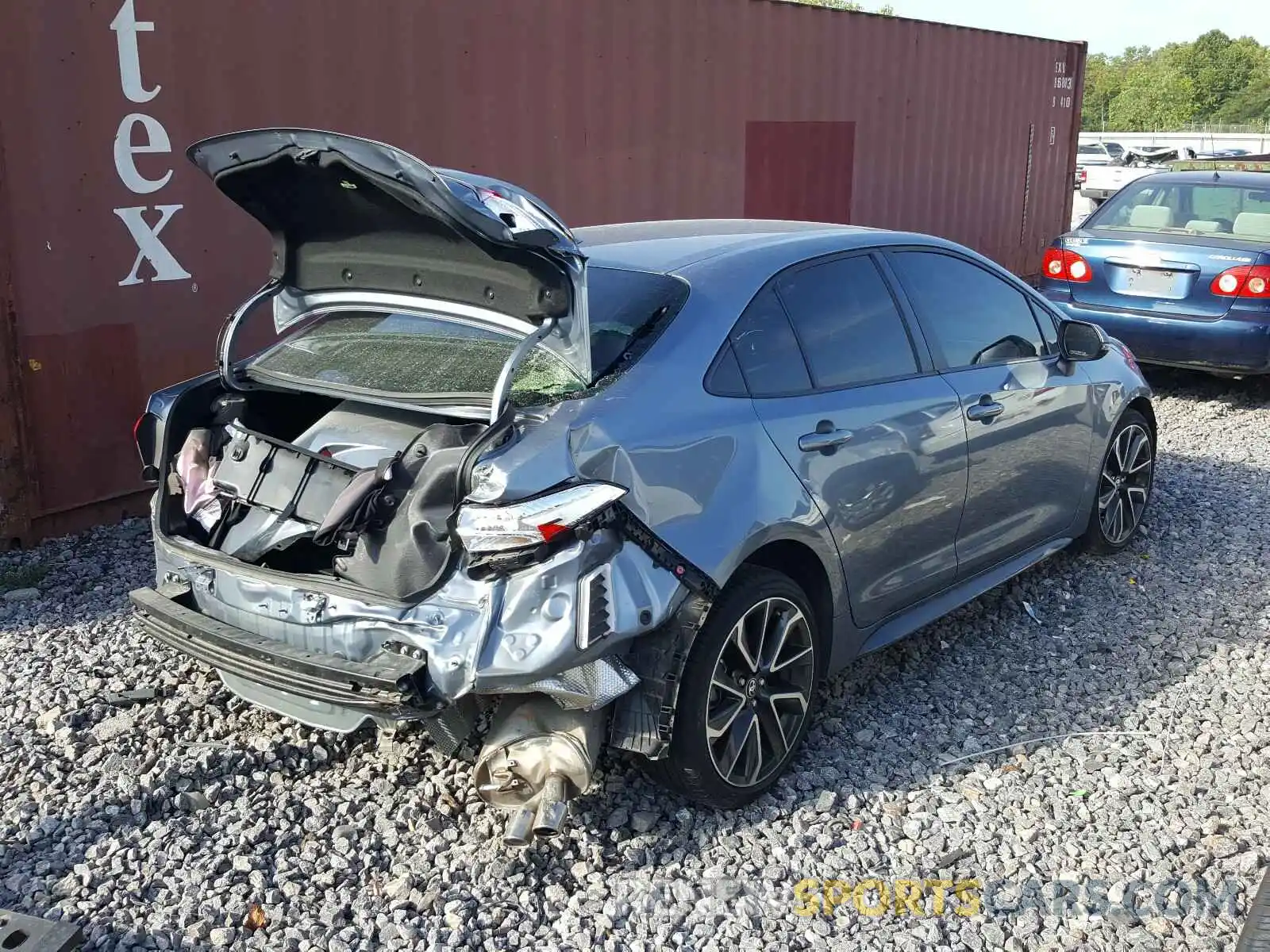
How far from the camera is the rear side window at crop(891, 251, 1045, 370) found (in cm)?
454

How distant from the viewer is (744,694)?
3619 mm

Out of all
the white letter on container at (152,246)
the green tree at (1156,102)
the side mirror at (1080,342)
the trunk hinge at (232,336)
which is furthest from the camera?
the green tree at (1156,102)

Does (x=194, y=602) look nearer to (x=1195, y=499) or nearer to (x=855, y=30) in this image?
(x=1195, y=499)

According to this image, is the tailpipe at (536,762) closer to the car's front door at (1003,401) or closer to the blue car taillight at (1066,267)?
the car's front door at (1003,401)

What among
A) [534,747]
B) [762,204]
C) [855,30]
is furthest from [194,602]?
[855,30]

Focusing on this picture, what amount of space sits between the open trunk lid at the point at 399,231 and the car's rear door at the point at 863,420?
67 cm

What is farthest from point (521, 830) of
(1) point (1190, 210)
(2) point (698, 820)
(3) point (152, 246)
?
(1) point (1190, 210)

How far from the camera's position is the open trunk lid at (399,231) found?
317 cm

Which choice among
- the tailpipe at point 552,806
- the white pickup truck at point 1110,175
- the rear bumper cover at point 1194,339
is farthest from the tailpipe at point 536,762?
the white pickup truck at point 1110,175

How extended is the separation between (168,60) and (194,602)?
367cm

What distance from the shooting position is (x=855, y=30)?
36.4ft

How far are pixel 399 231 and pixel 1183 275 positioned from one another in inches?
268

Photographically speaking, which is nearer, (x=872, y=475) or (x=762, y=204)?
(x=872, y=475)

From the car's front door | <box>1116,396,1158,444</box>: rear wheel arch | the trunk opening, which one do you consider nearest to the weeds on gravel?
the trunk opening
